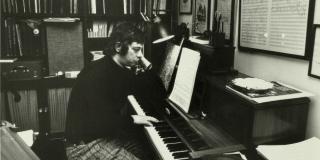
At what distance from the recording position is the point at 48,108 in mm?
3268

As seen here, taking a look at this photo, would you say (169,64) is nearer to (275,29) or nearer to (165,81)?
(165,81)

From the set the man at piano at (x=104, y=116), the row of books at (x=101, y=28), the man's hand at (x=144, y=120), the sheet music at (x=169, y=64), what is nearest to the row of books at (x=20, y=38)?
the row of books at (x=101, y=28)

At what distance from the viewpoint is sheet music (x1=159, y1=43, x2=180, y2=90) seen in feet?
6.56

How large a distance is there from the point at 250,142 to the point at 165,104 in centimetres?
73

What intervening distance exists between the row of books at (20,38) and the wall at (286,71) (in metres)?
2.20

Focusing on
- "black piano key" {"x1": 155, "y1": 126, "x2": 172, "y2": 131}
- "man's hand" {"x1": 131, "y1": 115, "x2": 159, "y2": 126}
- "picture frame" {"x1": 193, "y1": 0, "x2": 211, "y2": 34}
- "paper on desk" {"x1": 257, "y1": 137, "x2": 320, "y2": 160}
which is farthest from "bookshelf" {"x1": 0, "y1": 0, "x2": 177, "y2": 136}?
"paper on desk" {"x1": 257, "y1": 137, "x2": 320, "y2": 160}

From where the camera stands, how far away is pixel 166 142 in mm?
1563

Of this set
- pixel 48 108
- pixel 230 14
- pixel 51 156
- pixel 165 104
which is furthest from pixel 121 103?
pixel 48 108

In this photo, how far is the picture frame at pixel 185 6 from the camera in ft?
8.91

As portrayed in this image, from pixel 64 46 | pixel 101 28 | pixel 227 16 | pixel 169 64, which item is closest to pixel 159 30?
pixel 169 64

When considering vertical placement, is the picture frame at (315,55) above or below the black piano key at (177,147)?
above

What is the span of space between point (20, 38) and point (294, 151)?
9.50 feet

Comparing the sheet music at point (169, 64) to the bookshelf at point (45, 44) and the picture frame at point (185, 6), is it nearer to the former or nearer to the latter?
the picture frame at point (185, 6)

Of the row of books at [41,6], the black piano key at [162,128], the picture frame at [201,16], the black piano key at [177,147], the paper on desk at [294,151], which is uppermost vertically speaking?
the row of books at [41,6]
